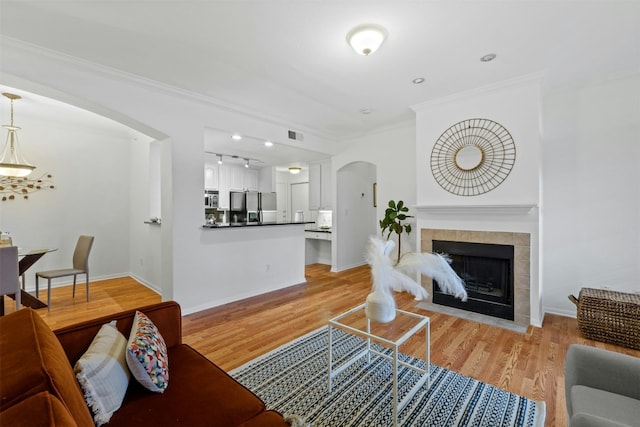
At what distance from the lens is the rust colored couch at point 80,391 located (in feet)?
2.31

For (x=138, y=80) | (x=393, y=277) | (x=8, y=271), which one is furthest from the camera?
(x=138, y=80)

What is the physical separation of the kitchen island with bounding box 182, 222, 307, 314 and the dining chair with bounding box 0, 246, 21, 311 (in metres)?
1.47

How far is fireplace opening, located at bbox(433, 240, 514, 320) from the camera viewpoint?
3.22 m

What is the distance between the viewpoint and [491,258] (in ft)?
11.0

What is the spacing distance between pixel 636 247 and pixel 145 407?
14.7ft

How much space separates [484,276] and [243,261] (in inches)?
124

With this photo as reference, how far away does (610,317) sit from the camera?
262cm

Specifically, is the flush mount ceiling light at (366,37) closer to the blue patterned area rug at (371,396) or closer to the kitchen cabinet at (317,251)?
the blue patterned area rug at (371,396)

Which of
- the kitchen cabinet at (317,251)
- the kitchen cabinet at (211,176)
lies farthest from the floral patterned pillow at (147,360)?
the kitchen cabinet at (211,176)

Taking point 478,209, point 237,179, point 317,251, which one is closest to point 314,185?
point 317,251

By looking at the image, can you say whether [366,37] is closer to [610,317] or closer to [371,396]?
[371,396]

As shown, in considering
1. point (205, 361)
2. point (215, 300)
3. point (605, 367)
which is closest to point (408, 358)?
point (605, 367)

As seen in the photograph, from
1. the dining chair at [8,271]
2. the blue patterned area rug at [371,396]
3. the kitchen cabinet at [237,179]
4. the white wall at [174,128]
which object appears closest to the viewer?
the blue patterned area rug at [371,396]

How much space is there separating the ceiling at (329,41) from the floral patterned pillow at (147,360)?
83.4 inches
